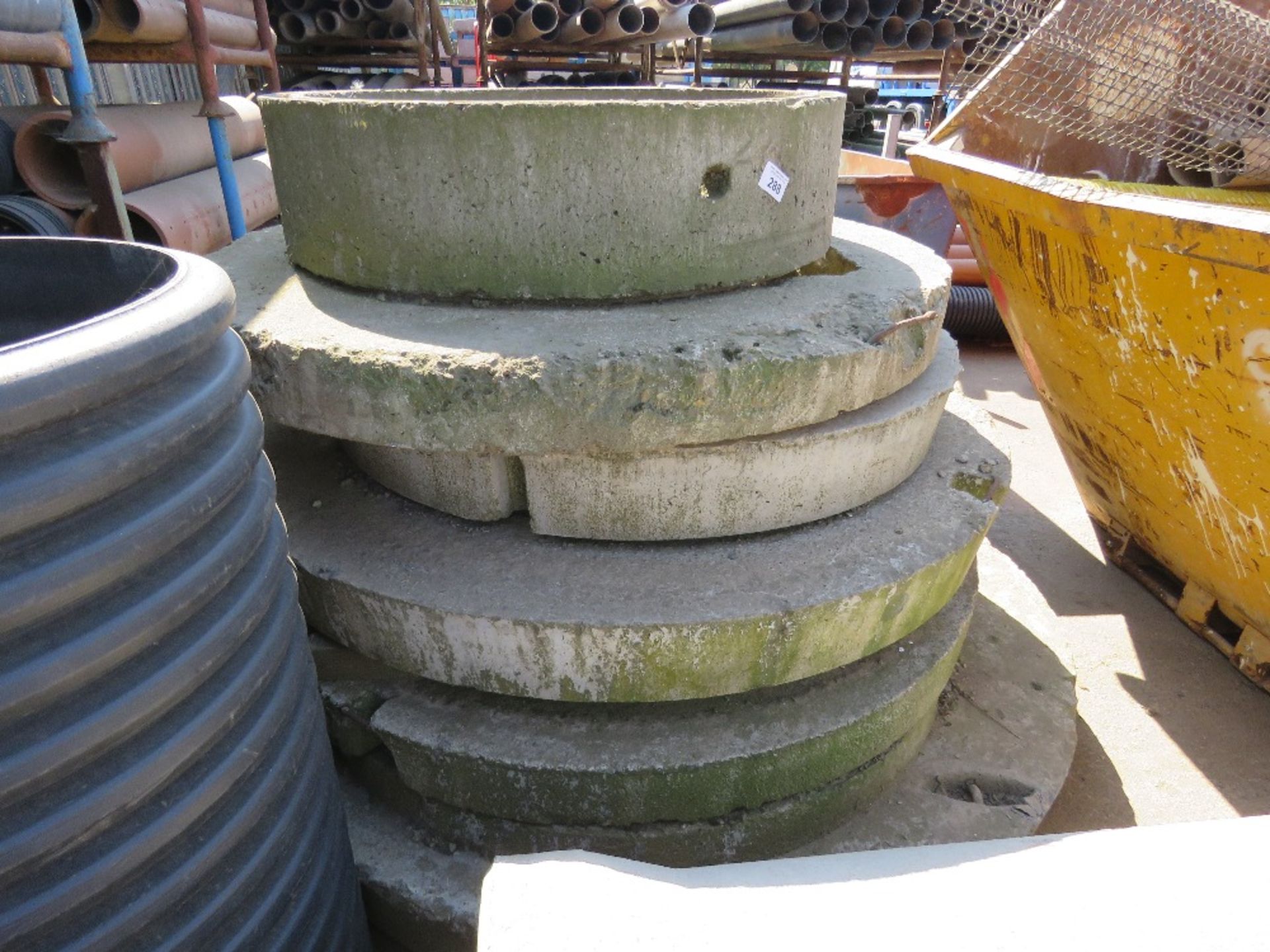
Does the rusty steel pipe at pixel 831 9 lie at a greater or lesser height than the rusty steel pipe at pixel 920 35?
greater

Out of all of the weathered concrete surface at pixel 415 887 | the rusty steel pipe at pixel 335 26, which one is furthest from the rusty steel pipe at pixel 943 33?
the weathered concrete surface at pixel 415 887

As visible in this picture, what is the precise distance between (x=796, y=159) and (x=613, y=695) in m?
1.26

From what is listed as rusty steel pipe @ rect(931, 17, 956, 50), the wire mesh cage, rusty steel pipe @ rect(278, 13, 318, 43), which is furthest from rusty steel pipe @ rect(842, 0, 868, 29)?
rusty steel pipe @ rect(278, 13, 318, 43)

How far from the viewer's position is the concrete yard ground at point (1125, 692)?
229cm

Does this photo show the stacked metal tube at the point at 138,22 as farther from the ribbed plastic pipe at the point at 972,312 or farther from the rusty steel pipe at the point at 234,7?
the ribbed plastic pipe at the point at 972,312

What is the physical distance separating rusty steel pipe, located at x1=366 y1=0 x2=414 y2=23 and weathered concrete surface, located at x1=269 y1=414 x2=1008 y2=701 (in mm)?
6740

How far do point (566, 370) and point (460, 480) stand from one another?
0.44m

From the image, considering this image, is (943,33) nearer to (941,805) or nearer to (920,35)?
(920,35)

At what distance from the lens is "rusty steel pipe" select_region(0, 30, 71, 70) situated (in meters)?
2.37

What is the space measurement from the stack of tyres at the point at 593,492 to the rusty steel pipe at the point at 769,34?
6.26 metres

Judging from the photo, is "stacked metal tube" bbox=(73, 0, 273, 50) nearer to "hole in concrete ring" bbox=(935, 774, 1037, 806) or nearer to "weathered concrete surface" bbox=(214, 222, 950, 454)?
"weathered concrete surface" bbox=(214, 222, 950, 454)

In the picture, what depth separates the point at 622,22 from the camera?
286 inches

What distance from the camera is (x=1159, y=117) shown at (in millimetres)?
3611

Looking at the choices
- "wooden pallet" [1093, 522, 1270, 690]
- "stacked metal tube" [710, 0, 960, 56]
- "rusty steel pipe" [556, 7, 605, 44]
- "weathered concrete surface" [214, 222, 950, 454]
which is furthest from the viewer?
"rusty steel pipe" [556, 7, 605, 44]
